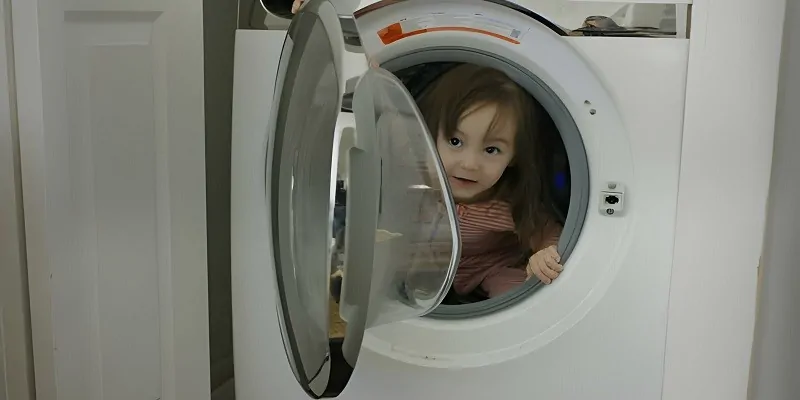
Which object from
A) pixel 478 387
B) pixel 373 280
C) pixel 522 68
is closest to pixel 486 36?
pixel 522 68

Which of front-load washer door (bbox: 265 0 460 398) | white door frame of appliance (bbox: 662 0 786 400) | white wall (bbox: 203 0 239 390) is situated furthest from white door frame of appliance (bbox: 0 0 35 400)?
white door frame of appliance (bbox: 662 0 786 400)

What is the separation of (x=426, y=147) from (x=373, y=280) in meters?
0.16

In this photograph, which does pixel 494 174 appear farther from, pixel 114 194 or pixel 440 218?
pixel 114 194

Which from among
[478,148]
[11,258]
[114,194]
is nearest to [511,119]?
[478,148]

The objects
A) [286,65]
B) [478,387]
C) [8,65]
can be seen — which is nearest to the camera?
[8,65]

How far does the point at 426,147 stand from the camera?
37.2 inches

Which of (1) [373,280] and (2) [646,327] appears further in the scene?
(2) [646,327]

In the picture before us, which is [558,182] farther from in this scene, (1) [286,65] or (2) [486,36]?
(1) [286,65]

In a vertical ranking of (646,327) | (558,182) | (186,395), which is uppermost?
(558,182)

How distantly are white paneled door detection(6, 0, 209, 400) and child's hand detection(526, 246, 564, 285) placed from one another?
413mm

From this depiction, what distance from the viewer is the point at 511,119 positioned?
1057 mm

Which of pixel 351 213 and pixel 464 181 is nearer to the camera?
pixel 351 213

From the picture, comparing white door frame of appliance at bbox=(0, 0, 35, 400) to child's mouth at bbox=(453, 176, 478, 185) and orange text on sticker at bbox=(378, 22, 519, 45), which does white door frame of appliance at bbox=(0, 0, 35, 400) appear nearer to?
orange text on sticker at bbox=(378, 22, 519, 45)

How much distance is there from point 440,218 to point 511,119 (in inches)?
7.1
